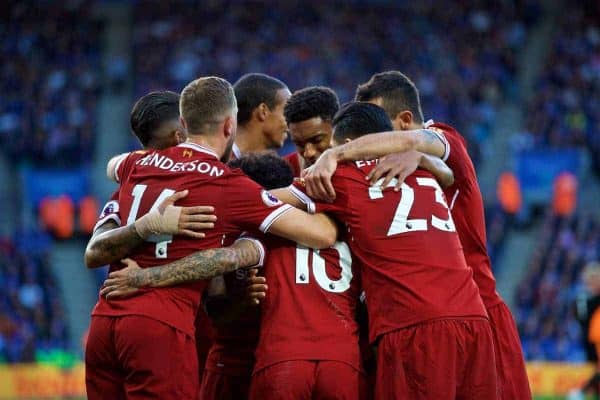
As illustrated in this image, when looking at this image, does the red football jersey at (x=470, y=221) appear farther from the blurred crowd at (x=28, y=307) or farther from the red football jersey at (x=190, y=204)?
the blurred crowd at (x=28, y=307)

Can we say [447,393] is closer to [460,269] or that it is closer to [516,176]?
[460,269]

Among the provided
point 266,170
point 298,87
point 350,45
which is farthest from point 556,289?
point 266,170

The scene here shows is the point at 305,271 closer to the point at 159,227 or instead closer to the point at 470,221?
the point at 159,227

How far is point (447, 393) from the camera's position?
546 cm

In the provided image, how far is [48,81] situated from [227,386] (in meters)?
24.0

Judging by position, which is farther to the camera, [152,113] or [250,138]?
[250,138]

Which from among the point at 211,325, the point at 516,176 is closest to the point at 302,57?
the point at 516,176

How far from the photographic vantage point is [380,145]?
18.9ft

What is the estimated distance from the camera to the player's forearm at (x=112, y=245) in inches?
227

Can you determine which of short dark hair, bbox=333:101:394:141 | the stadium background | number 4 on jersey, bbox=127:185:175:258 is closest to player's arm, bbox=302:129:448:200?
short dark hair, bbox=333:101:394:141

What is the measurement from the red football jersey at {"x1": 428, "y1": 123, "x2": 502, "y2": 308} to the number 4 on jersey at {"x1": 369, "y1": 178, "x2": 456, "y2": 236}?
0.41 metres

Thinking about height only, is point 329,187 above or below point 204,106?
below

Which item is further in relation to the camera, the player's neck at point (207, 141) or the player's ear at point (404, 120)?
the player's ear at point (404, 120)

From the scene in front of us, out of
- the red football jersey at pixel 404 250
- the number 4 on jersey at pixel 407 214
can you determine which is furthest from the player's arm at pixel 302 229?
the number 4 on jersey at pixel 407 214
